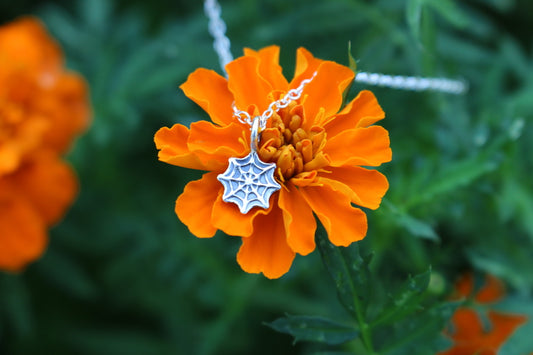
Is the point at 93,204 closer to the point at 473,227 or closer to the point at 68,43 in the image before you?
the point at 68,43

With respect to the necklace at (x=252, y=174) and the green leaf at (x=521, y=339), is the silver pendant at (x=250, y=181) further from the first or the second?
the green leaf at (x=521, y=339)

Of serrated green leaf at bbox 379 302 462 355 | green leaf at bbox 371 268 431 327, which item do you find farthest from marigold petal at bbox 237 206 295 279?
serrated green leaf at bbox 379 302 462 355

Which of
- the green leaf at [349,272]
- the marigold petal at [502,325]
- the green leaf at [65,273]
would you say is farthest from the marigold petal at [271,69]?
the green leaf at [65,273]

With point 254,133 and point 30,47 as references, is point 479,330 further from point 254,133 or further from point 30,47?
point 30,47

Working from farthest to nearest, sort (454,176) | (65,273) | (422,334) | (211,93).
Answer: (65,273) → (454,176) → (422,334) → (211,93)

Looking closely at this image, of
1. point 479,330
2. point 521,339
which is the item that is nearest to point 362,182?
point 521,339

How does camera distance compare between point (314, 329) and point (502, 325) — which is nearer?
point (314, 329)

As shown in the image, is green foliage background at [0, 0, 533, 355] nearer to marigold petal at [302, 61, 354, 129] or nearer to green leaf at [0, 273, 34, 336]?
green leaf at [0, 273, 34, 336]

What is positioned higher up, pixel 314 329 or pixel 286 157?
pixel 286 157
